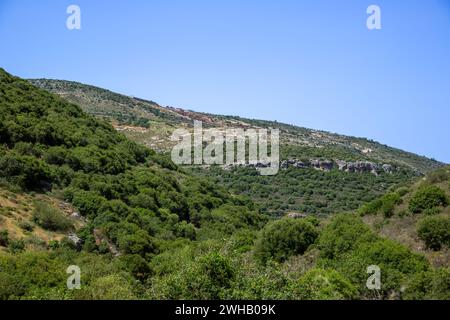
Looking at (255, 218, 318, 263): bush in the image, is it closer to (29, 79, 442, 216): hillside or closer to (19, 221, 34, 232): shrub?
(19, 221, 34, 232): shrub

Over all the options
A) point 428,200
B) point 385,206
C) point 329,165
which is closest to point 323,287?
point 428,200

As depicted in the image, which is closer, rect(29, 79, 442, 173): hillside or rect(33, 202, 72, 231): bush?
rect(33, 202, 72, 231): bush

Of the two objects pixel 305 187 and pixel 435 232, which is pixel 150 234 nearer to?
pixel 435 232

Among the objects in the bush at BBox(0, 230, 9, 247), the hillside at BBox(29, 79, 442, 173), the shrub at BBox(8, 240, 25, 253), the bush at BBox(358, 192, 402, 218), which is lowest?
the shrub at BBox(8, 240, 25, 253)

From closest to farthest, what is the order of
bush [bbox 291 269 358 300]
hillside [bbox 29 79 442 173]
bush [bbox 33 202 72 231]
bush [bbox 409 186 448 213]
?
bush [bbox 291 269 358 300], bush [bbox 409 186 448 213], bush [bbox 33 202 72 231], hillside [bbox 29 79 442 173]

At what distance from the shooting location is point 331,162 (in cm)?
9481

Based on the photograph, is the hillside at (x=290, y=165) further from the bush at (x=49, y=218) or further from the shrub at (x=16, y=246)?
the shrub at (x=16, y=246)

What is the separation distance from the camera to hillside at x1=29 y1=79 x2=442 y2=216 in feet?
256

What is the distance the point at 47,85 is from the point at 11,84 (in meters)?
74.6

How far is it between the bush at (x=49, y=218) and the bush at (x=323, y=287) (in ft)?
54.4

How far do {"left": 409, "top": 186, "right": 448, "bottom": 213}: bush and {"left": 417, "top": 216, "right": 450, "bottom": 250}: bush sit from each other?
2.74 m

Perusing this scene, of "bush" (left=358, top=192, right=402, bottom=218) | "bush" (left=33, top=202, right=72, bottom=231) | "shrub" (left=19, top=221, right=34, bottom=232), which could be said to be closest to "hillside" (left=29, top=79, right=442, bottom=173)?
"bush" (left=33, top=202, right=72, bottom=231)
